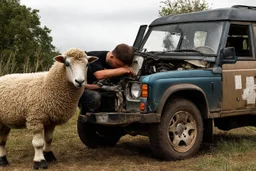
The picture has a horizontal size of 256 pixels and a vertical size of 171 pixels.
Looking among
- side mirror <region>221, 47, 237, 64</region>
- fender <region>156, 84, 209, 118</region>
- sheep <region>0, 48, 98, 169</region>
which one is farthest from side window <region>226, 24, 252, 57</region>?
sheep <region>0, 48, 98, 169</region>

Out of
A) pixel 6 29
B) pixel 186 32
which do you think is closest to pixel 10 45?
pixel 6 29

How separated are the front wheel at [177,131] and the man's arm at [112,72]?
769 mm

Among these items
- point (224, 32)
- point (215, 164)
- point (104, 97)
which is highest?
point (224, 32)

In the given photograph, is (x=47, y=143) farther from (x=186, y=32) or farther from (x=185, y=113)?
(x=186, y=32)

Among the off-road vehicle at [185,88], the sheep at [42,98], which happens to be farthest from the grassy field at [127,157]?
the sheep at [42,98]

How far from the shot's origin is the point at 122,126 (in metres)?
6.65

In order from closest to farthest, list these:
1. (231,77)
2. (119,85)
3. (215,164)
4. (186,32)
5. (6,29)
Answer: (215,164) → (119,85) → (231,77) → (186,32) → (6,29)

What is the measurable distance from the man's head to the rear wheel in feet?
3.75

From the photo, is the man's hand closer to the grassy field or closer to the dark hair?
the dark hair

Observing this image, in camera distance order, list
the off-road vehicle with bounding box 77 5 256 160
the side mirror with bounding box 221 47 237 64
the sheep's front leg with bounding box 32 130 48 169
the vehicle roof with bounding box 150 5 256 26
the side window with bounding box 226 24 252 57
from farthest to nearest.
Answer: the side window with bounding box 226 24 252 57, the vehicle roof with bounding box 150 5 256 26, the side mirror with bounding box 221 47 237 64, the off-road vehicle with bounding box 77 5 256 160, the sheep's front leg with bounding box 32 130 48 169

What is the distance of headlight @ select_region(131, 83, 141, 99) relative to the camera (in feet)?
21.1

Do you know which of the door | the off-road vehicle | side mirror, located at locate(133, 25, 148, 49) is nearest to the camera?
the off-road vehicle

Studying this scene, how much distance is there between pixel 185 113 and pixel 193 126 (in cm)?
25

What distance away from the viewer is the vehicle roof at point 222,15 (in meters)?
7.54
